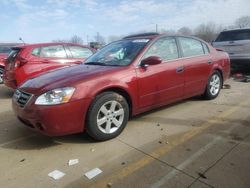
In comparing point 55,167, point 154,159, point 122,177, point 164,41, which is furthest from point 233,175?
point 164,41

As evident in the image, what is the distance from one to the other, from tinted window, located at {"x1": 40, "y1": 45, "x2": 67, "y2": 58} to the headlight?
14.1 feet

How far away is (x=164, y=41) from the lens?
529 centimetres

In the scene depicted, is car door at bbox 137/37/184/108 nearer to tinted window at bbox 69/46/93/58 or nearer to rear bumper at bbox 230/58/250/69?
tinted window at bbox 69/46/93/58

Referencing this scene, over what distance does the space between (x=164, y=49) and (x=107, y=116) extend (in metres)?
1.83

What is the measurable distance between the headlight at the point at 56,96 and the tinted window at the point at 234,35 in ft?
26.9

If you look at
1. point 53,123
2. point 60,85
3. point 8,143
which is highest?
point 60,85

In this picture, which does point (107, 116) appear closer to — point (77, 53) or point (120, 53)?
point (120, 53)

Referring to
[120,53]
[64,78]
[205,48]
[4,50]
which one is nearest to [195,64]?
[205,48]

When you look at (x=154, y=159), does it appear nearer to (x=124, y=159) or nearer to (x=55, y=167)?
(x=124, y=159)

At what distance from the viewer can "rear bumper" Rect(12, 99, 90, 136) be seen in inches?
148

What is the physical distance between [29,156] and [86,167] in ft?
3.00

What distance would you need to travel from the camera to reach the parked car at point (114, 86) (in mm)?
3850

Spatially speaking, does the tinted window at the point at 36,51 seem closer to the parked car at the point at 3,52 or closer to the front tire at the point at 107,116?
the parked car at the point at 3,52

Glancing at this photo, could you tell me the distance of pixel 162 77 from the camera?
4980mm
